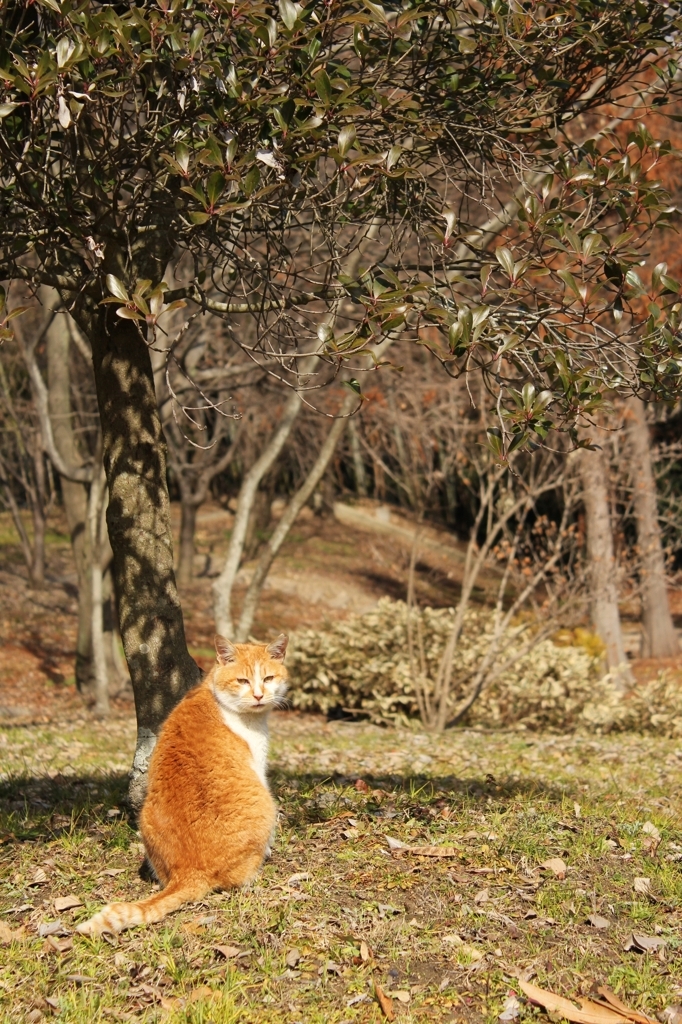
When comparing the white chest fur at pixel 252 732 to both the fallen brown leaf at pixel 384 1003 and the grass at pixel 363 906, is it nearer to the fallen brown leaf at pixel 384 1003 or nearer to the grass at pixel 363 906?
the grass at pixel 363 906

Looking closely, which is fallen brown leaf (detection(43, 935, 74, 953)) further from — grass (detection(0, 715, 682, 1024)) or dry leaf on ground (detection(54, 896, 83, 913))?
dry leaf on ground (detection(54, 896, 83, 913))

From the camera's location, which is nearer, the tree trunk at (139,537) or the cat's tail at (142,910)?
the cat's tail at (142,910)

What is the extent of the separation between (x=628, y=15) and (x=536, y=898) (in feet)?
15.3

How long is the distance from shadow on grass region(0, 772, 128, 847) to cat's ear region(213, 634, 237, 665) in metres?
1.39

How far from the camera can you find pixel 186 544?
2323 centimetres

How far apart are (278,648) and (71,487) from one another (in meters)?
9.31

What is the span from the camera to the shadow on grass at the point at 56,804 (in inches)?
212

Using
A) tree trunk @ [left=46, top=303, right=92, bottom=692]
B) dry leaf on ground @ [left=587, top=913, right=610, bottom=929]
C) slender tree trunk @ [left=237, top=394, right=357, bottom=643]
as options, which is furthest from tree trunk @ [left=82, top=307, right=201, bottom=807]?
tree trunk @ [left=46, top=303, right=92, bottom=692]

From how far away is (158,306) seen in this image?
364 centimetres

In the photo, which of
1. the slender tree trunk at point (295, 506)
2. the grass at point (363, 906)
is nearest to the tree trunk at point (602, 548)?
the slender tree trunk at point (295, 506)

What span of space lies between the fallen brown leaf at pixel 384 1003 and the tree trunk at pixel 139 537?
2033mm

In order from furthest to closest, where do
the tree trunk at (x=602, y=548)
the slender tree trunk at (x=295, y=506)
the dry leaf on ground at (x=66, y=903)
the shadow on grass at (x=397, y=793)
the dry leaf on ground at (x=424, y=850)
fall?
the tree trunk at (x=602, y=548), the slender tree trunk at (x=295, y=506), the shadow on grass at (x=397, y=793), the dry leaf on ground at (x=424, y=850), the dry leaf on ground at (x=66, y=903)

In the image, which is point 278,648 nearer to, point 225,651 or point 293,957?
point 225,651

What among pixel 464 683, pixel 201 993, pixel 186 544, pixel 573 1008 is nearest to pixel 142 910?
pixel 201 993
